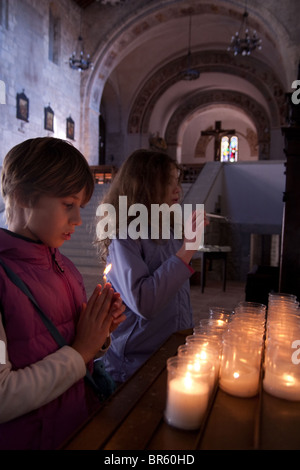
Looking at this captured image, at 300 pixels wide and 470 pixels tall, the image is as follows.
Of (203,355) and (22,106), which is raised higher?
(22,106)

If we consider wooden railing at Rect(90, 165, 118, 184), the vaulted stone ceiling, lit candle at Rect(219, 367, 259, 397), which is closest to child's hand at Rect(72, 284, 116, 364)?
lit candle at Rect(219, 367, 259, 397)

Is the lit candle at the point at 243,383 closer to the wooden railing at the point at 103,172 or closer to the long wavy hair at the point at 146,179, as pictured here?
the long wavy hair at the point at 146,179

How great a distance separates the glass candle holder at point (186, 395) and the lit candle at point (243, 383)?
0.44ft

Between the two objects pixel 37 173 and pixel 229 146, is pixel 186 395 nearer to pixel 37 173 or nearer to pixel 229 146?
pixel 37 173

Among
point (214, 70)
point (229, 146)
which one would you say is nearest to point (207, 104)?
point (214, 70)

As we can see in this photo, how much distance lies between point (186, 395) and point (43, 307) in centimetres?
51

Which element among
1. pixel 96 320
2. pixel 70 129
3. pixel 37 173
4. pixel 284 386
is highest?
pixel 70 129

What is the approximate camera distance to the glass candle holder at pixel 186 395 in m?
0.92

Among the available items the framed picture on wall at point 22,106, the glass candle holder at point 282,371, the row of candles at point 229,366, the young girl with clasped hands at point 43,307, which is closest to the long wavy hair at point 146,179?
the young girl with clasped hands at point 43,307

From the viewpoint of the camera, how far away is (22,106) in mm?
11938

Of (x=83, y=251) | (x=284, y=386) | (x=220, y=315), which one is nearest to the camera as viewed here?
(x=284, y=386)

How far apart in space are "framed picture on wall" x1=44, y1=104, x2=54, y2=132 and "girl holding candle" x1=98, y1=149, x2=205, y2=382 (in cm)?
1240

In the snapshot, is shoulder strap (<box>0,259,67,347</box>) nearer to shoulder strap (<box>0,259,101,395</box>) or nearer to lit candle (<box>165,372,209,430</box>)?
shoulder strap (<box>0,259,101,395</box>)

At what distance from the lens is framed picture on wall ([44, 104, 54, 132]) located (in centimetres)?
1326
